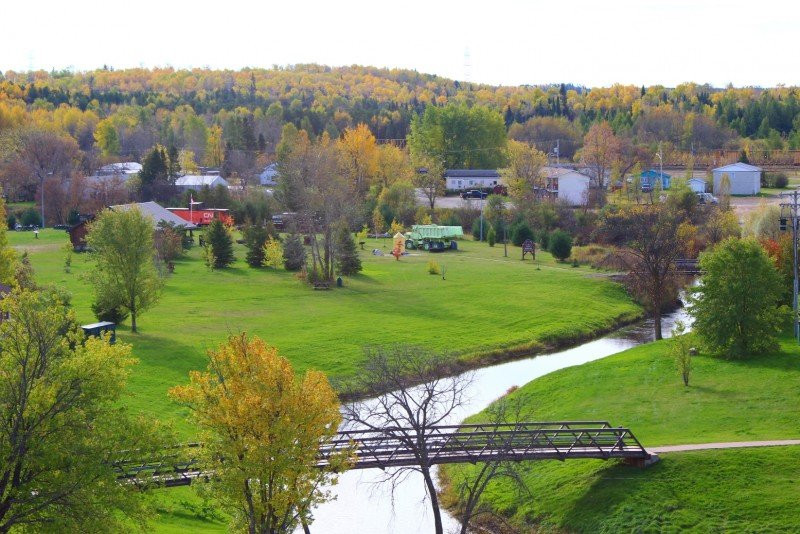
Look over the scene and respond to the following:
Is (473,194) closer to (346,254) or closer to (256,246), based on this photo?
(256,246)

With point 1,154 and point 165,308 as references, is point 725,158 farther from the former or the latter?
point 165,308

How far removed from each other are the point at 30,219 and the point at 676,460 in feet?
247

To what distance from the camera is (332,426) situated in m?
24.1

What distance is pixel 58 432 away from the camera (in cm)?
2158

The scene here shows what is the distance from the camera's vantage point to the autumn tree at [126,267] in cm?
4834

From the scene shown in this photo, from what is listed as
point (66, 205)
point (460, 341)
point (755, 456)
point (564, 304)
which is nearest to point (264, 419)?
point (755, 456)

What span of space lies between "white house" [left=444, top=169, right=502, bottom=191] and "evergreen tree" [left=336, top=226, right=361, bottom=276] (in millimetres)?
54785

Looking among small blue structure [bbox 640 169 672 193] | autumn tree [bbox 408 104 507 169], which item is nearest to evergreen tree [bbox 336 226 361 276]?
small blue structure [bbox 640 169 672 193]

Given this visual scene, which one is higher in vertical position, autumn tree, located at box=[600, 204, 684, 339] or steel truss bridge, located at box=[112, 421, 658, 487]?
autumn tree, located at box=[600, 204, 684, 339]

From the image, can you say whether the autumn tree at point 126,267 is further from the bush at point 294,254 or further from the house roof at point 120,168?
the house roof at point 120,168

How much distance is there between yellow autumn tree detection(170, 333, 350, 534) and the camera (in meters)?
A: 22.4

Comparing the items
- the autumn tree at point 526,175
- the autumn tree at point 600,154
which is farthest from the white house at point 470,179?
the autumn tree at point 600,154

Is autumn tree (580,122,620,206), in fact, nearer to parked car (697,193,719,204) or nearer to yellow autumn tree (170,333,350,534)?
parked car (697,193,719,204)

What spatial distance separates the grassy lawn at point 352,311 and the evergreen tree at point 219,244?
129 cm
